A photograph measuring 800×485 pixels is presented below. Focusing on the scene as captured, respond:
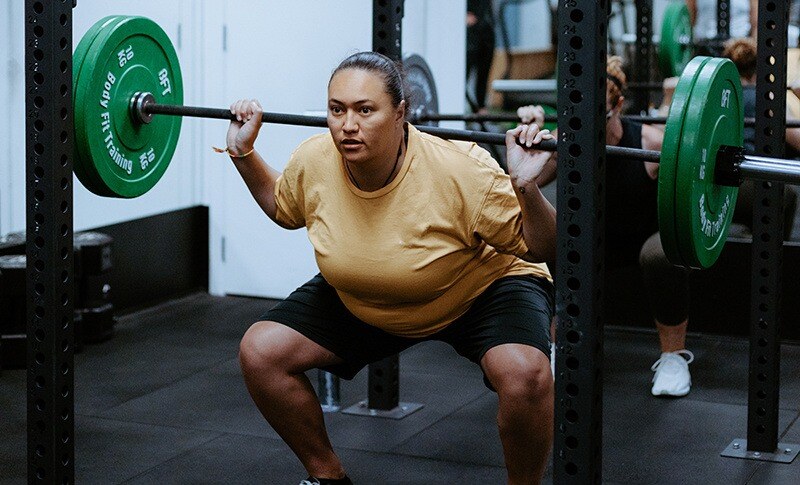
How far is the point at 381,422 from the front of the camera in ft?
12.5

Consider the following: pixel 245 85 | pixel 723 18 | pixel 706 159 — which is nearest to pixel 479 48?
pixel 723 18

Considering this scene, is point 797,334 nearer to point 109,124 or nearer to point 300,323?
point 300,323

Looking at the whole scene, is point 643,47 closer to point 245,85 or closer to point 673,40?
point 673,40

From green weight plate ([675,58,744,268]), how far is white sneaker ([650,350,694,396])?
1637mm

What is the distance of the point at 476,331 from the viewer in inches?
111

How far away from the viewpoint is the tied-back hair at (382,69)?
8.86 ft

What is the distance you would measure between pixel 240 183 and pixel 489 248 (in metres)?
2.81

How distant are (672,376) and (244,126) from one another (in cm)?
191

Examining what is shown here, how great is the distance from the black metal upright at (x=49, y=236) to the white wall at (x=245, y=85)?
2280 millimetres

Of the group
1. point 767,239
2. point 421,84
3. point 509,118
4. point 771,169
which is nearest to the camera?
point 771,169

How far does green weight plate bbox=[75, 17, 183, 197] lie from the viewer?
2.92m

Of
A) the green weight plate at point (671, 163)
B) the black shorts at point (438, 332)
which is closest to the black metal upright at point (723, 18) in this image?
the black shorts at point (438, 332)

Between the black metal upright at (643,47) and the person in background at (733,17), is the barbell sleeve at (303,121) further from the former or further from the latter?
the black metal upright at (643,47)

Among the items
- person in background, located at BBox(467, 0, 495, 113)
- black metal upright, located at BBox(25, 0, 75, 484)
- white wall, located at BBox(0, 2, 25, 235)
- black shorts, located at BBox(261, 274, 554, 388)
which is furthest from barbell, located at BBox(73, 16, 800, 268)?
person in background, located at BBox(467, 0, 495, 113)
